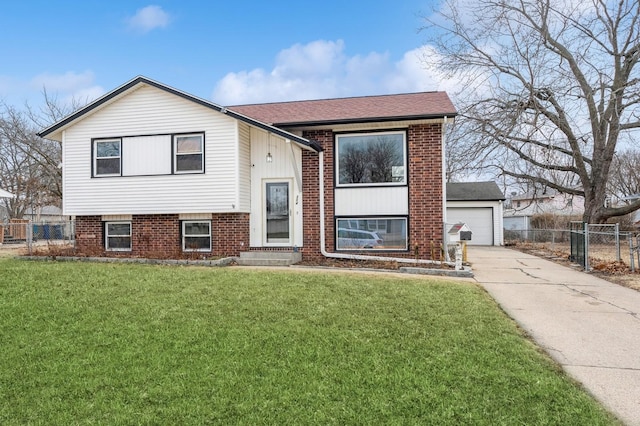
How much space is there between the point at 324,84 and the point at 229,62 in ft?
28.6

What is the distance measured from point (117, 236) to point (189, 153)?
12.1ft

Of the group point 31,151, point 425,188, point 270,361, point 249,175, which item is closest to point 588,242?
point 425,188

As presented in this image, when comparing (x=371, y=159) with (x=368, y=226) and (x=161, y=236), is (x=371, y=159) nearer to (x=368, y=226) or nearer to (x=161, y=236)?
(x=368, y=226)

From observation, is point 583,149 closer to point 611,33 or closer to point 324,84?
point 611,33

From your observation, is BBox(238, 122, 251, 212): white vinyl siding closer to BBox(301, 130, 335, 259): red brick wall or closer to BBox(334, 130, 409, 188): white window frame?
BBox(301, 130, 335, 259): red brick wall

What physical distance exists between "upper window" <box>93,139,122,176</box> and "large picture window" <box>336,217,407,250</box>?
688 centimetres

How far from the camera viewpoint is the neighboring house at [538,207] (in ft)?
102

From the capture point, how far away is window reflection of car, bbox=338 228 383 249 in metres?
12.1

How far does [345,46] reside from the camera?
65.6 ft

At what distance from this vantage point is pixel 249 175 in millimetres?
12547

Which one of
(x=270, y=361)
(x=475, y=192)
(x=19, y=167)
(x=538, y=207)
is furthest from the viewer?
(x=538, y=207)

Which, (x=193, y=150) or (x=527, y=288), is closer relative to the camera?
(x=527, y=288)

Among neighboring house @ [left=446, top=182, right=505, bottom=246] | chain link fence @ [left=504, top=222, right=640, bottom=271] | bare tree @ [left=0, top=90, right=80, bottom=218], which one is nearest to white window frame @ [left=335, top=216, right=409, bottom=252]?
chain link fence @ [left=504, top=222, right=640, bottom=271]

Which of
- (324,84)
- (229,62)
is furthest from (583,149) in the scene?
(229,62)
